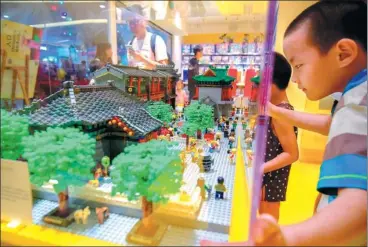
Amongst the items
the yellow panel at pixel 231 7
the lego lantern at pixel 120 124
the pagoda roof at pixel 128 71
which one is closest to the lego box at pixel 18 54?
the lego lantern at pixel 120 124

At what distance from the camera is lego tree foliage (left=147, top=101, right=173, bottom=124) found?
81.8 inches

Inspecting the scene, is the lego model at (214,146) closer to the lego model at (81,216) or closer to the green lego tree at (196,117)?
the green lego tree at (196,117)

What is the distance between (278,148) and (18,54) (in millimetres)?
1238

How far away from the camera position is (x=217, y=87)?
1786mm

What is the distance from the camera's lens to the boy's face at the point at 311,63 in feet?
2.58

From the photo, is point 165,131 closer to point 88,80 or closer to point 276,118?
point 88,80

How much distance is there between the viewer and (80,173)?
3.40ft

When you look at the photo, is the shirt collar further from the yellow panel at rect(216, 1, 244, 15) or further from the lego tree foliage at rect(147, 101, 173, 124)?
the lego tree foliage at rect(147, 101, 173, 124)

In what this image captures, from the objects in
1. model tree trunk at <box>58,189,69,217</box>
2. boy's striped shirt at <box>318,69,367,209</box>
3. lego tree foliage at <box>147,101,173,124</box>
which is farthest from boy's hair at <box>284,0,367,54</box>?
lego tree foliage at <box>147,101,173,124</box>

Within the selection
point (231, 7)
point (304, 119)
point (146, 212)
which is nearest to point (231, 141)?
point (304, 119)

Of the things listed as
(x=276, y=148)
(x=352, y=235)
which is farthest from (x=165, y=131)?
(x=352, y=235)

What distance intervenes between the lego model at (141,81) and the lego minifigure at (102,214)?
1.02 metres

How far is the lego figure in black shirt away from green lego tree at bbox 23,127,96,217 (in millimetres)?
644

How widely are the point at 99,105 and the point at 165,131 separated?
0.62 m
